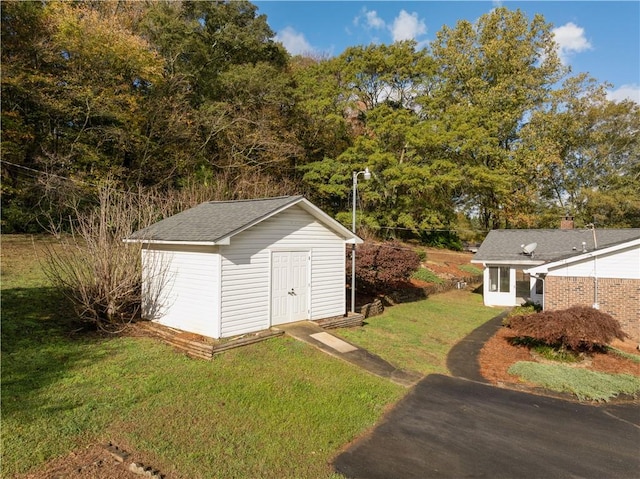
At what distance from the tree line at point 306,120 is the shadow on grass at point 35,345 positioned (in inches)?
338

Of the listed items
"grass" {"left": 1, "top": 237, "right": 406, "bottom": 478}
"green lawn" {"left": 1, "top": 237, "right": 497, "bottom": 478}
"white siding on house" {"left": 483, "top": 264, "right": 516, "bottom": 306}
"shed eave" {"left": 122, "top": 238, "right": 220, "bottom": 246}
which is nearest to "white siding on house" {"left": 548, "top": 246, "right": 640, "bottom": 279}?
"white siding on house" {"left": 483, "top": 264, "right": 516, "bottom": 306}

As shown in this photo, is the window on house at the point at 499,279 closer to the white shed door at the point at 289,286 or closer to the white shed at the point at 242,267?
the white shed at the point at 242,267

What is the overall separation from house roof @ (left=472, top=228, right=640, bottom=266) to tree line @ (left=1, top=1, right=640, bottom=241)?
7683mm

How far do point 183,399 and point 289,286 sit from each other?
529cm

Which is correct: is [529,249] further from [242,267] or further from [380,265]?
[242,267]

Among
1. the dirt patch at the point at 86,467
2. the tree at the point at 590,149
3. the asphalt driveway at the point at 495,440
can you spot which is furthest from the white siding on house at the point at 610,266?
the tree at the point at 590,149

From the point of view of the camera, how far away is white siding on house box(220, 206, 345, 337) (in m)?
10.5

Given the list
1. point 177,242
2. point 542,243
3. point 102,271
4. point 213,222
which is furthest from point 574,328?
point 102,271

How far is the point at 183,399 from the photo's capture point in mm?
7133

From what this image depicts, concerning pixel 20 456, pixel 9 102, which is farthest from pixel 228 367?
pixel 9 102

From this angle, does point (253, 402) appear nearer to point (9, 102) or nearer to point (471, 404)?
point (471, 404)

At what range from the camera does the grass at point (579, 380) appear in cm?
859

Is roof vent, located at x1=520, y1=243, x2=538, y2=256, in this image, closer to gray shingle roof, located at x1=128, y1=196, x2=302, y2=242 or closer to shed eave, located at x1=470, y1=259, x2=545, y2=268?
shed eave, located at x1=470, y1=259, x2=545, y2=268

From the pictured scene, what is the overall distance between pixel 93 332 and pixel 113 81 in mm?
16637
